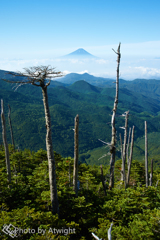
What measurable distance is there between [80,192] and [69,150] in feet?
422

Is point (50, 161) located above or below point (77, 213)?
above

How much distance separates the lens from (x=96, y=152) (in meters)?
144

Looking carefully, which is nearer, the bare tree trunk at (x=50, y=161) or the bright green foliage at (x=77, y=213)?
the bright green foliage at (x=77, y=213)

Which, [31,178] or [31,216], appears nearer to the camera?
[31,216]

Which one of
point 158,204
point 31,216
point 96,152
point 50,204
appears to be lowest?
point 96,152

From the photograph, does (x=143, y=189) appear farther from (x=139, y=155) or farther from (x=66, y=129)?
(x=66, y=129)

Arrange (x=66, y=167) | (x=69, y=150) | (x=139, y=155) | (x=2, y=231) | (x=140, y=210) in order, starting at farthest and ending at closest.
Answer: (x=69, y=150)
(x=139, y=155)
(x=66, y=167)
(x=140, y=210)
(x=2, y=231)

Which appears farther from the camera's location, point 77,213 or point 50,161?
point 77,213

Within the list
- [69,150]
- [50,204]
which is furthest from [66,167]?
[69,150]

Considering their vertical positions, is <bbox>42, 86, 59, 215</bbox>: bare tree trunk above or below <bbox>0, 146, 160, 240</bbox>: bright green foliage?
above

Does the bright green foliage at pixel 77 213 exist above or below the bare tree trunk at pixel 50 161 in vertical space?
below

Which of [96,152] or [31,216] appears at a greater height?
[31,216]

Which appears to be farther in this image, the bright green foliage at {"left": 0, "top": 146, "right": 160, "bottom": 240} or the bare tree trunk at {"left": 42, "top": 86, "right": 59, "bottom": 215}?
the bare tree trunk at {"left": 42, "top": 86, "right": 59, "bottom": 215}

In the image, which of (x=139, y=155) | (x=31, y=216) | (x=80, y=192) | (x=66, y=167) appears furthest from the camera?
(x=139, y=155)
